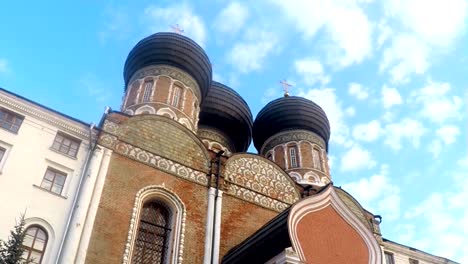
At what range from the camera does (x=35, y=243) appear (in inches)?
368

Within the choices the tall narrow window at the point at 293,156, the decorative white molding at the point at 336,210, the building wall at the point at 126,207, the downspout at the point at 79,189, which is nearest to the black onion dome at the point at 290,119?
the tall narrow window at the point at 293,156

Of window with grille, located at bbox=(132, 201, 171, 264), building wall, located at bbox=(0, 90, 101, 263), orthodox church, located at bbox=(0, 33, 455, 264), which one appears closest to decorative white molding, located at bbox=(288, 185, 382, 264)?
orthodox church, located at bbox=(0, 33, 455, 264)

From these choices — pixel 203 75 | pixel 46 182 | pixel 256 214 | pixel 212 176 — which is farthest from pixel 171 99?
pixel 46 182

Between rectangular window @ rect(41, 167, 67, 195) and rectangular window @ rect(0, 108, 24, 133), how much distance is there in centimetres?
130

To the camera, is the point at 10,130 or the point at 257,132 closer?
the point at 10,130

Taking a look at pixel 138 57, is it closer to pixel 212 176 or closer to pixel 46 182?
pixel 212 176

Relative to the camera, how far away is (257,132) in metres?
20.8

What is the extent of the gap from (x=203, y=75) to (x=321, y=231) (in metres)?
8.71

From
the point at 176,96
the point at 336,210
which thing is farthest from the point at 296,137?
the point at 336,210

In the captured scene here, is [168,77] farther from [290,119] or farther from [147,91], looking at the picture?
[290,119]

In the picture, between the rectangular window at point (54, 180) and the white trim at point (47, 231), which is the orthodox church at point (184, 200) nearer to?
the white trim at point (47, 231)

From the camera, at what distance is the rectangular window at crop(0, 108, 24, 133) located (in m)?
10.7

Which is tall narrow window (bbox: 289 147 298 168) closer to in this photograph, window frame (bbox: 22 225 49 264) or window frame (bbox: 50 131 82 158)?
window frame (bbox: 50 131 82 158)

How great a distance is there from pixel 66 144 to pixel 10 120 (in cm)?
137
